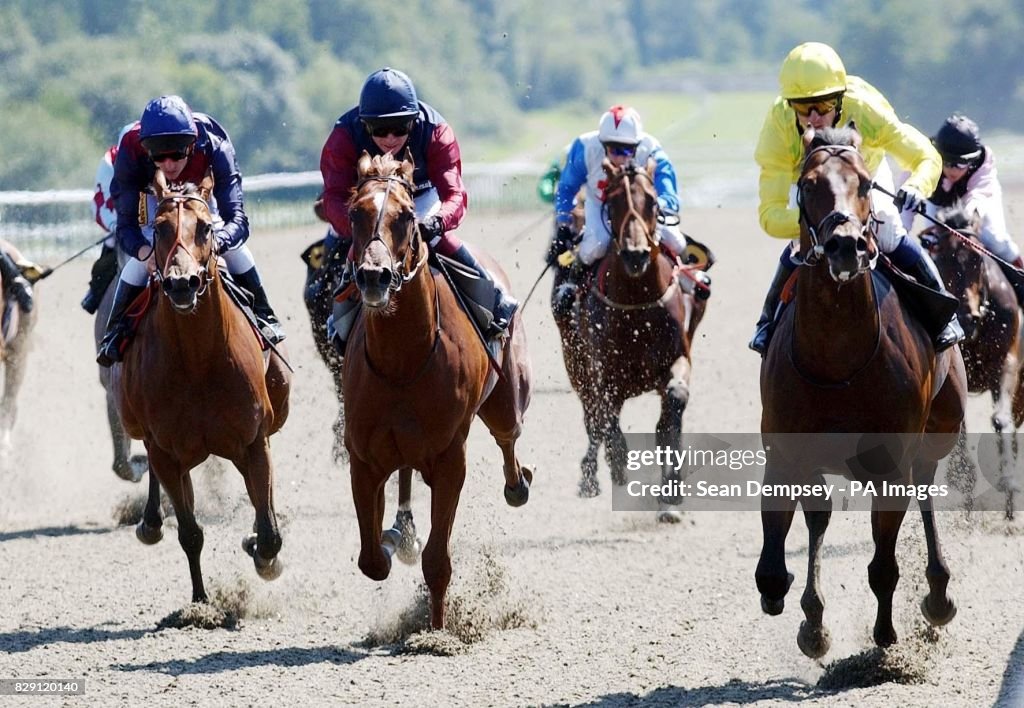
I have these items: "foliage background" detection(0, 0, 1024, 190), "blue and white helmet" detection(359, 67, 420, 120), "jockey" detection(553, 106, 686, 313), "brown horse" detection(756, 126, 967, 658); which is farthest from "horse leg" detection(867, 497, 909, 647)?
"foliage background" detection(0, 0, 1024, 190)

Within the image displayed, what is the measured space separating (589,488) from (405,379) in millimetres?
3316

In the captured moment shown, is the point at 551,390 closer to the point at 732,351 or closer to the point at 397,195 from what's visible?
the point at 732,351

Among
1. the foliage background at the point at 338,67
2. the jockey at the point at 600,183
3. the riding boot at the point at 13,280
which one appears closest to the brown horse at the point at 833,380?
the jockey at the point at 600,183

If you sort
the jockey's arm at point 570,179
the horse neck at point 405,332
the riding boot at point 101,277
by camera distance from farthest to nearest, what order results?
the jockey's arm at point 570,179 → the riding boot at point 101,277 → the horse neck at point 405,332

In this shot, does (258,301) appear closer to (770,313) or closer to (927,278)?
(770,313)

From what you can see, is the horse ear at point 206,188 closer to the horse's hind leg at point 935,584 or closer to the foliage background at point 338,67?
the horse's hind leg at point 935,584

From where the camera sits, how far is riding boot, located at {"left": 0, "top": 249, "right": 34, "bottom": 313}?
34.5 ft

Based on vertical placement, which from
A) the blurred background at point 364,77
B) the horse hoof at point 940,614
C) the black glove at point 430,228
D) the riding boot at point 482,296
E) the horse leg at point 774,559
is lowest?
the horse hoof at point 940,614

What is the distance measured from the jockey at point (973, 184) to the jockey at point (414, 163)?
3.49 meters

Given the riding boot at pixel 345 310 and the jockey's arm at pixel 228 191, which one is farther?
the jockey's arm at pixel 228 191

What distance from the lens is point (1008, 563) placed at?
8500 mm

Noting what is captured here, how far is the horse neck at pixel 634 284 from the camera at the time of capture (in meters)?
10.0

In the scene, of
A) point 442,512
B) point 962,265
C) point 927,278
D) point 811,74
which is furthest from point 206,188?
point 962,265

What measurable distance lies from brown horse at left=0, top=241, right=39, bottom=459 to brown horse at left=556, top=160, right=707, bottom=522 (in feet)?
11.6
